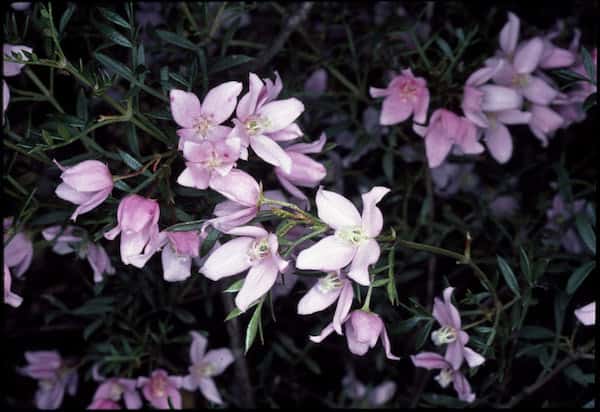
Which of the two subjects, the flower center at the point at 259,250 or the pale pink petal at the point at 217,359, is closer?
the flower center at the point at 259,250

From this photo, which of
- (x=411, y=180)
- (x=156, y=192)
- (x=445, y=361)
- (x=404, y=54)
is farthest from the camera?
(x=411, y=180)

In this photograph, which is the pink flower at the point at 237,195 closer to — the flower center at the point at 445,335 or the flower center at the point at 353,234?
the flower center at the point at 353,234

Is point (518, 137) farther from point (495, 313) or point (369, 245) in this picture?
point (369, 245)

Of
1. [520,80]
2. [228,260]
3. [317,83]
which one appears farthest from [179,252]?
[520,80]

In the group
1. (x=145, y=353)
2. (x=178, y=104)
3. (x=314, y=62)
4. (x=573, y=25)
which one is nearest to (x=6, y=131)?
(x=178, y=104)

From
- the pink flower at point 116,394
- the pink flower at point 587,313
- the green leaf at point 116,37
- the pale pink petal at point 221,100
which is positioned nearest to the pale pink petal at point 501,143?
the pink flower at point 587,313

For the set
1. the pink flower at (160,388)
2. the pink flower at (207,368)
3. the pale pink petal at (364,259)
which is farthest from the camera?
the pink flower at (207,368)
